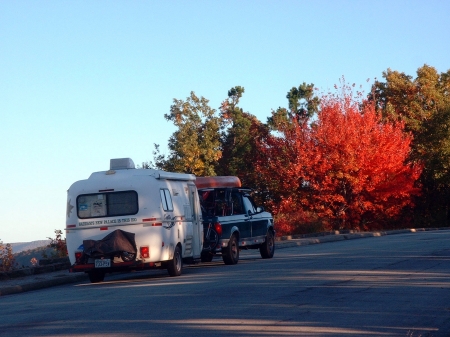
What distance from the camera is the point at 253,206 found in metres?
22.6

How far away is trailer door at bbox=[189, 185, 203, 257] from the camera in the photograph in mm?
19734

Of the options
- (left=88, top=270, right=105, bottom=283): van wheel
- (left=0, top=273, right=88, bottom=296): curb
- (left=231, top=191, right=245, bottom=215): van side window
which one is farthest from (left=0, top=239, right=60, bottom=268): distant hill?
(left=231, top=191, right=245, bottom=215): van side window

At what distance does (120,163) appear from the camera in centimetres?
1894

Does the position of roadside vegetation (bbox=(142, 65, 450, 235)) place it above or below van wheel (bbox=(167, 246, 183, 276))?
above

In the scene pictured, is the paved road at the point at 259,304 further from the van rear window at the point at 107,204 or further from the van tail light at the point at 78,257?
the van rear window at the point at 107,204

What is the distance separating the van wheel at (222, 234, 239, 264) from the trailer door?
0.90m

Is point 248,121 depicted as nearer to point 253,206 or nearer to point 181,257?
point 253,206

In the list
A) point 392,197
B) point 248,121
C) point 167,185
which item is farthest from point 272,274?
point 248,121

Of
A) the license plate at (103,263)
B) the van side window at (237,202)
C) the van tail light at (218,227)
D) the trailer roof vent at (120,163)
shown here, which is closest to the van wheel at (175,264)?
the license plate at (103,263)

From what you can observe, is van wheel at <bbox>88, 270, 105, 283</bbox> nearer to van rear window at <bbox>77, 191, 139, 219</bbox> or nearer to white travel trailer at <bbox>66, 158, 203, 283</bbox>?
white travel trailer at <bbox>66, 158, 203, 283</bbox>

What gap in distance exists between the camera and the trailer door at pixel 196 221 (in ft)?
64.7

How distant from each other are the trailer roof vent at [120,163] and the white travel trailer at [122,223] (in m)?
0.47

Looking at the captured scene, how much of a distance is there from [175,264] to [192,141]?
1056 inches

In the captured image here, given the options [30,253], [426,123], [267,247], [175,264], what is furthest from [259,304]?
[426,123]
